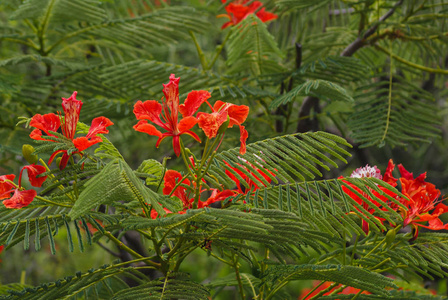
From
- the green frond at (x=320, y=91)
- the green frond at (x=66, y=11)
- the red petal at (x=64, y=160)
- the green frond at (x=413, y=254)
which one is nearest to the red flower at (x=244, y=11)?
the green frond at (x=66, y=11)

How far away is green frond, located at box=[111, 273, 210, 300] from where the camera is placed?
2.77 ft

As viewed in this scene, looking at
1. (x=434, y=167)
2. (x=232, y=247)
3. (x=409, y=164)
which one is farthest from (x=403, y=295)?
(x=434, y=167)

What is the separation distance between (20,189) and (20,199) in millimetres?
31

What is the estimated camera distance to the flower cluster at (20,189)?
79 centimetres

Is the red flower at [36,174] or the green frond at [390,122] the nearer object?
the red flower at [36,174]

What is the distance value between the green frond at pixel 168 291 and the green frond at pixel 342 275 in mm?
134

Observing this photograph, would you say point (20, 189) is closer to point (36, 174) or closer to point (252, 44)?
point (36, 174)

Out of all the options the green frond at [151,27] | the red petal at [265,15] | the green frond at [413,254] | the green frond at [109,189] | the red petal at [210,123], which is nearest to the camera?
the green frond at [109,189]

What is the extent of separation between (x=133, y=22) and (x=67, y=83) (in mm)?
285

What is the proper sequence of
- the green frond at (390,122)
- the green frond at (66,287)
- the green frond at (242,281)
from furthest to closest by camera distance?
1. the green frond at (390,122)
2. the green frond at (242,281)
3. the green frond at (66,287)

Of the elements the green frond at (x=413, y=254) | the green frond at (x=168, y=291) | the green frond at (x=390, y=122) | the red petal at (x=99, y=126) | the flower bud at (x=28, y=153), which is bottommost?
the green frond at (x=413, y=254)

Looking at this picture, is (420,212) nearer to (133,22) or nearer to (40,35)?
(133,22)

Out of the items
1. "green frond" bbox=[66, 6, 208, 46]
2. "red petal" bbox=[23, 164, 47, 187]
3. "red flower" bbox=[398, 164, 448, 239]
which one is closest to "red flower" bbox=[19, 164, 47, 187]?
"red petal" bbox=[23, 164, 47, 187]

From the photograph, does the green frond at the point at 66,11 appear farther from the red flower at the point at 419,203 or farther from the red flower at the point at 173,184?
the red flower at the point at 419,203
